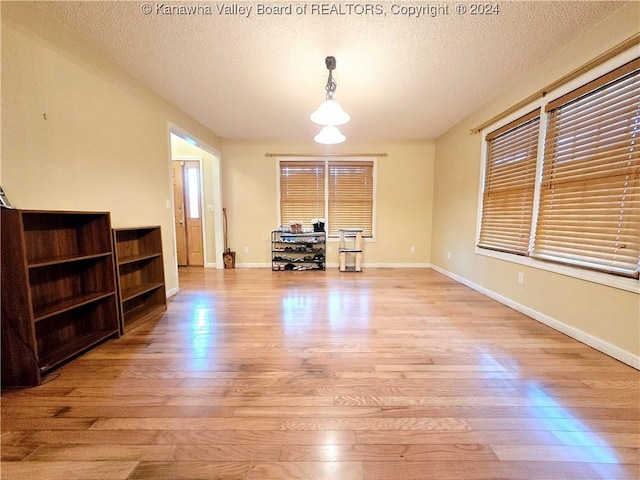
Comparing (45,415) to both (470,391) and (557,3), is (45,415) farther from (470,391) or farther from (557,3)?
(557,3)

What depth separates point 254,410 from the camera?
1.30 m

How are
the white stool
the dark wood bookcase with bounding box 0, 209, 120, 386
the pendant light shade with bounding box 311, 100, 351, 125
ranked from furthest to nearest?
the white stool, the pendant light shade with bounding box 311, 100, 351, 125, the dark wood bookcase with bounding box 0, 209, 120, 386

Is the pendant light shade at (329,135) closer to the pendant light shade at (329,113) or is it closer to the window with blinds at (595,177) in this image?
the pendant light shade at (329,113)

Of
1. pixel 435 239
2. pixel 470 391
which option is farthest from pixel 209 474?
pixel 435 239

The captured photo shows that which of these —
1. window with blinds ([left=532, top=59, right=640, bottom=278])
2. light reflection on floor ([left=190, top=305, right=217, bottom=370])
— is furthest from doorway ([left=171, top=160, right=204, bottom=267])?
window with blinds ([left=532, top=59, right=640, bottom=278])

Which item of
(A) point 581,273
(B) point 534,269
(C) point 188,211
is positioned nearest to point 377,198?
(B) point 534,269

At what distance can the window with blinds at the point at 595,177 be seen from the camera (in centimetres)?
172

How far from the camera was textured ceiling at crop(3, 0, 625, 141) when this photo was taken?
1.76 m

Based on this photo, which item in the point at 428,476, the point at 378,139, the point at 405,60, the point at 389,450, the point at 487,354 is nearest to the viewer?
the point at 428,476

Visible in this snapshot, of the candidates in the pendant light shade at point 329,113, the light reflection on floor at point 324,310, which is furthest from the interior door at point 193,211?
the pendant light shade at point 329,113

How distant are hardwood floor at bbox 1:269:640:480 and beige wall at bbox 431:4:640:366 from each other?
225 mm

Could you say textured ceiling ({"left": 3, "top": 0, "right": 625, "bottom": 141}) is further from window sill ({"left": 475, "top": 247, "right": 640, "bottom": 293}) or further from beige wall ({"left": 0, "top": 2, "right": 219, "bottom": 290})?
window sill ({"left": 475, "top": 247, "right": 640, "bottom": 293})

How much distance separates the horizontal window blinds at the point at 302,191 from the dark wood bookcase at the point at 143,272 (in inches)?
106

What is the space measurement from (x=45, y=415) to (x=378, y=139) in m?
5.23
